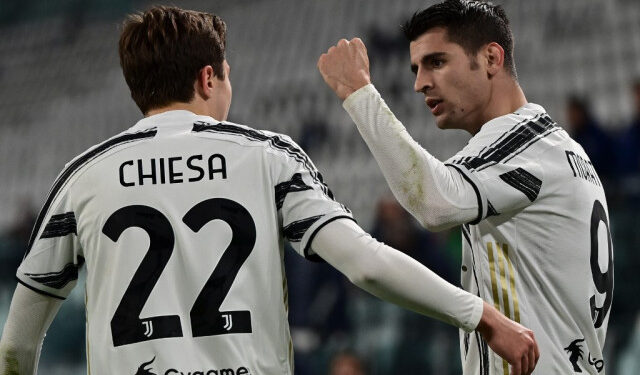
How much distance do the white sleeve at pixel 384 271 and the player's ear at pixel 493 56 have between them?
112cm

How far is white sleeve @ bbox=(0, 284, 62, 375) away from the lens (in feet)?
8.12

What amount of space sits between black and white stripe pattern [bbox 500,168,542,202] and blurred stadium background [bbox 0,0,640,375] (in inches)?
148

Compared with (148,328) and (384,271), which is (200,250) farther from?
(384,271)

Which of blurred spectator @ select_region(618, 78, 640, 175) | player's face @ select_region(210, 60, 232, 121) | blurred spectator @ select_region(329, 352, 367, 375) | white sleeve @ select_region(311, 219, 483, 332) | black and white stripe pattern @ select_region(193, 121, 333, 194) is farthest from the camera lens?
blurred spectator @ select_region(329, 352, 367, 375)

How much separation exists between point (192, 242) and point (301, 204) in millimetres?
272

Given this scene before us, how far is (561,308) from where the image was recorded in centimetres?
281

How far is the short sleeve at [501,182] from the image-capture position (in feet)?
9.00

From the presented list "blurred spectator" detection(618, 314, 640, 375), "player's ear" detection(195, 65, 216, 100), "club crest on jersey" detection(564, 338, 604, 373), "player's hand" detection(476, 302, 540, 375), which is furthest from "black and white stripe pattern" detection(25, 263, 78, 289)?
"blurred spectator" detection(618, 314, 640, 375)

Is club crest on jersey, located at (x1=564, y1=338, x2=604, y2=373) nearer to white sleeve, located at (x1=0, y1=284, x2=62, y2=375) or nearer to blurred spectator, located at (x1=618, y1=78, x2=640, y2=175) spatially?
white sleeve, located at (x1=0, y1=284, x2=62, y2=375)

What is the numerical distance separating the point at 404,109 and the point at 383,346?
8.41ft

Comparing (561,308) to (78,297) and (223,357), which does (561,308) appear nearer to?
(223,357)

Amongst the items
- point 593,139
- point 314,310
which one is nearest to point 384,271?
point 593,139

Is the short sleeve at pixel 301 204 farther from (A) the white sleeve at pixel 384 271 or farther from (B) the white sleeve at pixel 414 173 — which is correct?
(B) the white sleeve at pixel 414 173

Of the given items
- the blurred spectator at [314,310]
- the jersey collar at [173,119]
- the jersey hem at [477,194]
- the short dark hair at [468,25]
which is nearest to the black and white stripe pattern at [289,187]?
the jersey collar at [173,119]
